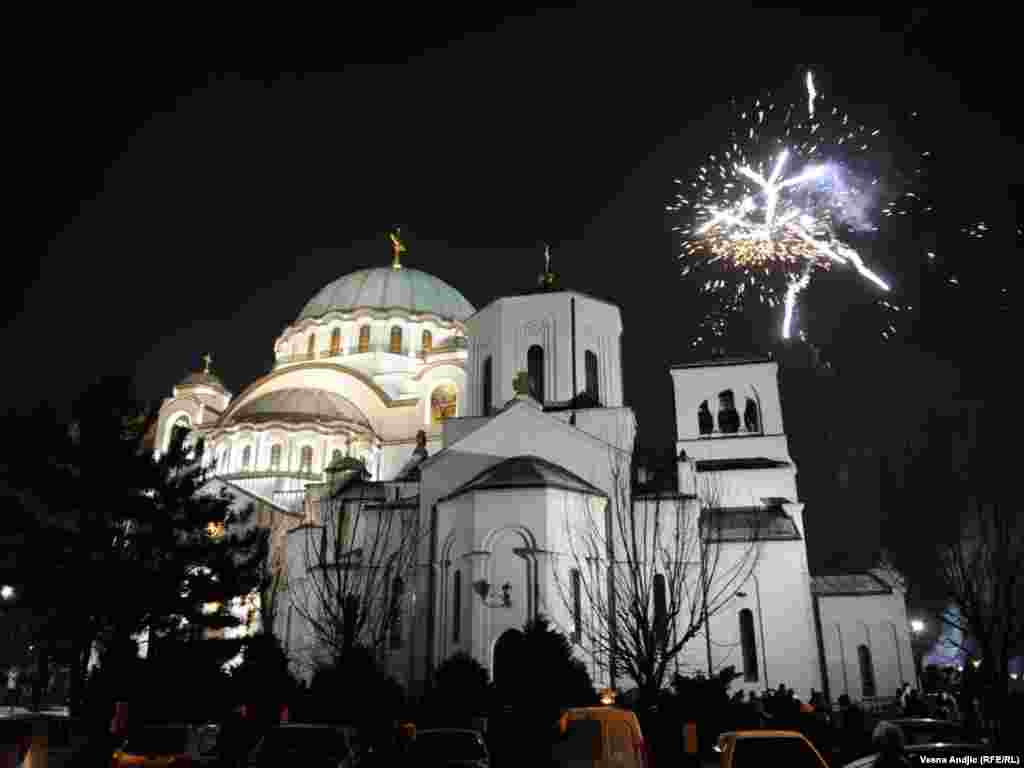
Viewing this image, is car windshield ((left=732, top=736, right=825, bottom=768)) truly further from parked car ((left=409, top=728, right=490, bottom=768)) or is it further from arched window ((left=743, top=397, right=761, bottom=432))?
arched window ((left=743, top=397, right=761, bottom=432))

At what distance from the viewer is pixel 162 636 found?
67.5ft

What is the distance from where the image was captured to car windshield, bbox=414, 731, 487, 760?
10.6 meters

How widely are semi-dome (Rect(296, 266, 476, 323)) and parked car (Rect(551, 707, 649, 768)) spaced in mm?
41050

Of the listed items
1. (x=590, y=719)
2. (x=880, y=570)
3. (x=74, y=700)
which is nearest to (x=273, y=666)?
(x=74, y=700)

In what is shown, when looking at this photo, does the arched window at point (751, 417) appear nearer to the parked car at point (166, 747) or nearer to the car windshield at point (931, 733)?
the car windshield at point (931, 733)

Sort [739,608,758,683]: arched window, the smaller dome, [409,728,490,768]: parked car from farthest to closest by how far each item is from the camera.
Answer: the smaller dome < [739,608,758,683]: arched window < [409,728,490,768]: parked car

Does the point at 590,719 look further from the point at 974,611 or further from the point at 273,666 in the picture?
the point at 273,666

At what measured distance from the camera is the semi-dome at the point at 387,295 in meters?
48.9

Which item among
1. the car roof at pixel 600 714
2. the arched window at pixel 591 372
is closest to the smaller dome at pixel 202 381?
the arched window at pixel 591 372

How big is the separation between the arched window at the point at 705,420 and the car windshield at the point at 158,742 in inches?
944

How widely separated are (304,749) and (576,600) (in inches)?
521

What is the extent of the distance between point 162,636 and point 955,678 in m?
30.3

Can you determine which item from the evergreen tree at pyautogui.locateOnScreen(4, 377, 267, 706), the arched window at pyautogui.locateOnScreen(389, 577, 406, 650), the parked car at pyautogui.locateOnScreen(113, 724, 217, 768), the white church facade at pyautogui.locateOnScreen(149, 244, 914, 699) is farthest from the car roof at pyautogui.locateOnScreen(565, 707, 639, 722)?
the arched window at pyautogui.locateOnScreen(389, 577, 406, 650)

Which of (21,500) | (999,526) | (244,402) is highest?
(244,402)
